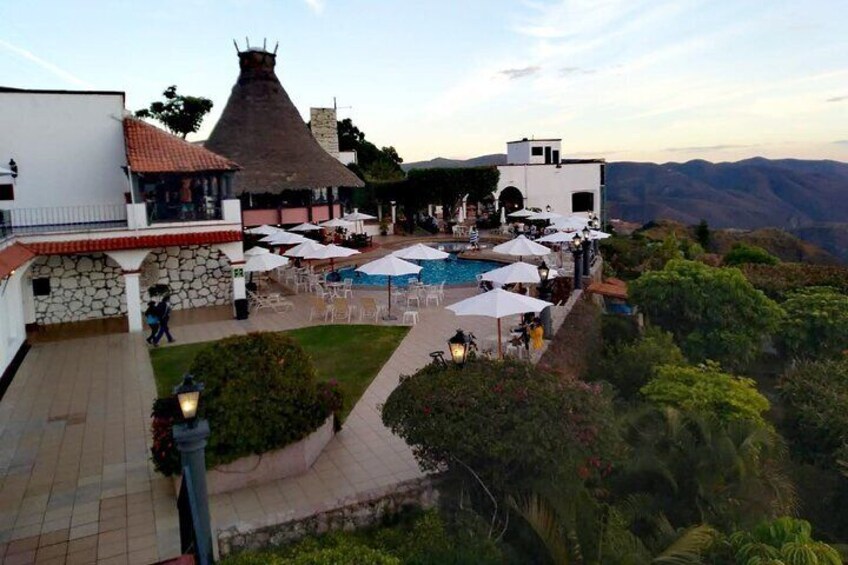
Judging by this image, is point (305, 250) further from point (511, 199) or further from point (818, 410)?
point (511, 199)

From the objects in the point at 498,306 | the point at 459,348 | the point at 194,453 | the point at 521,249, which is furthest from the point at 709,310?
the point at 194,453

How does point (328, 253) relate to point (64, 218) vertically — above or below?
below

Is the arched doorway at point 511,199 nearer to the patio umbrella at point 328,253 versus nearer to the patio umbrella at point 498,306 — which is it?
the patio umbrella at point 328,253

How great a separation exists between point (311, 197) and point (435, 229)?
994cm

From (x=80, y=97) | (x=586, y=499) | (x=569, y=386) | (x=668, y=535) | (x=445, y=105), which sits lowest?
(x=668, y=535)

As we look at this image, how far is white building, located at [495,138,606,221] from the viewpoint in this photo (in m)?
47.6

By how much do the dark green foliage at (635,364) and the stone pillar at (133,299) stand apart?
12.9m

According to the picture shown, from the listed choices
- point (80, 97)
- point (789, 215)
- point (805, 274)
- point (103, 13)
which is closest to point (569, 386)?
point (80, 97)

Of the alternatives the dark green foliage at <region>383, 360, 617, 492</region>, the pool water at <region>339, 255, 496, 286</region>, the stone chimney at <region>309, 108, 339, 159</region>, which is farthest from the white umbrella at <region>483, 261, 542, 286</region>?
the stone chimney at <region>309, 108, 339, 159</region>

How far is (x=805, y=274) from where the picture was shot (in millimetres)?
26500

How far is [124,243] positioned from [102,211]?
3.35 metres

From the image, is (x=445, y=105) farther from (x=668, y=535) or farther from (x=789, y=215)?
(x=789, y=215)

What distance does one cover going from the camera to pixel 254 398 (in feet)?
26.3

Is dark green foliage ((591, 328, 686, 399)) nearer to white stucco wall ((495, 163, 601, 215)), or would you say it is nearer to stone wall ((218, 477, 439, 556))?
stone wall ((218, 477, 439, 556))
